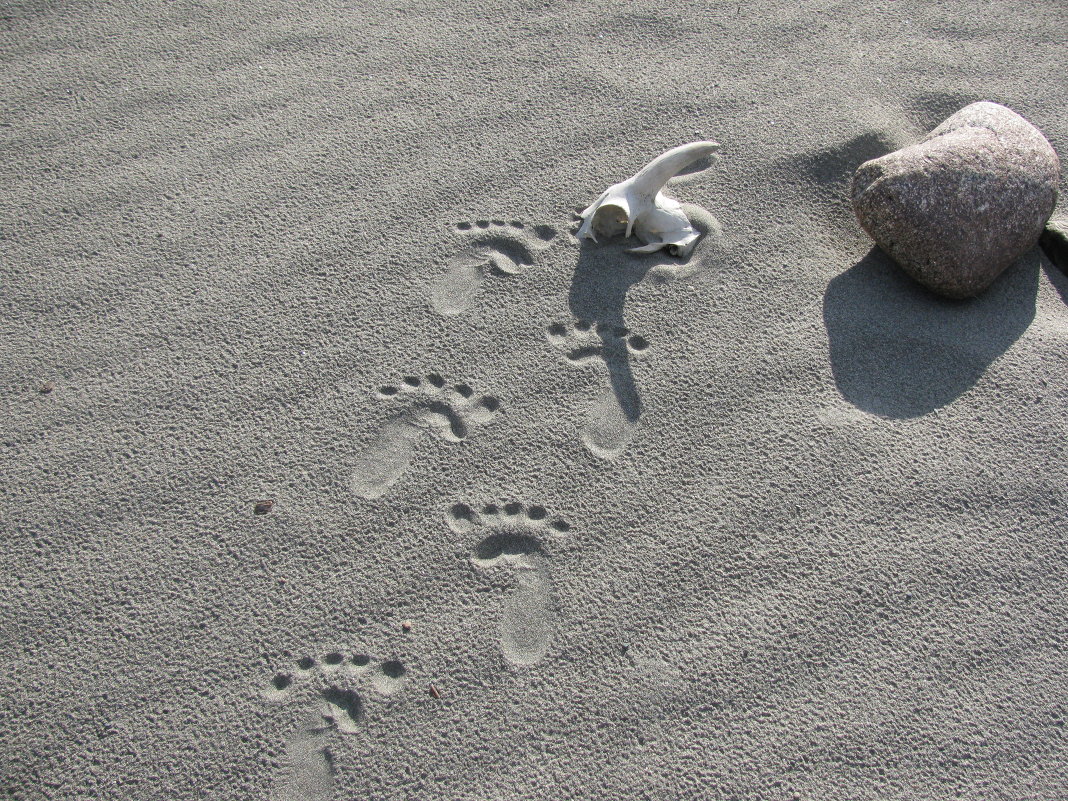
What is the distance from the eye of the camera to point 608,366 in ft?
5.91

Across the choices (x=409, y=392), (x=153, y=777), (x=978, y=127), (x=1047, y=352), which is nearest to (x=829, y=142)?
(x=978, y=127)

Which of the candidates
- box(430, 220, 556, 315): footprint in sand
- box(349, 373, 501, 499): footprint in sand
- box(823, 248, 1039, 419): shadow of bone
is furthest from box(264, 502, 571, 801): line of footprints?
box(823, 248, 1039, 419): shadow of bone

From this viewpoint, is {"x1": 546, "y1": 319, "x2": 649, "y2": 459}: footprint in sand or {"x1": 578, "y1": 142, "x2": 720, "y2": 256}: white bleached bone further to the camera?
{"x1": 578, "y1": 142, "x2": 720, "y2": 256}: white bleached bone

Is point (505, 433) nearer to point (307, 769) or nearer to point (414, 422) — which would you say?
point (414, 422)

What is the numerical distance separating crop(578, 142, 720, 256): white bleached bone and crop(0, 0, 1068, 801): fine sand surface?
2.0 inches

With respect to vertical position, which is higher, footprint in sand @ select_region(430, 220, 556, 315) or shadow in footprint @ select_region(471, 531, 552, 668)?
footprint in sand @ select_region(430, 220, 556, 315)

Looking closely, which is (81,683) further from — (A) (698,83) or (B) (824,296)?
(A) (698,83)

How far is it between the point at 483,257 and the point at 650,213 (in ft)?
1.33

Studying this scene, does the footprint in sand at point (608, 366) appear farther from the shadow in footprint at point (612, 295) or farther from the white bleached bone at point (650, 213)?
the white bleached bone at point (650, 213)

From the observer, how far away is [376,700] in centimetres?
140

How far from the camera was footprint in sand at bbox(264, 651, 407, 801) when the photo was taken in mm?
1326

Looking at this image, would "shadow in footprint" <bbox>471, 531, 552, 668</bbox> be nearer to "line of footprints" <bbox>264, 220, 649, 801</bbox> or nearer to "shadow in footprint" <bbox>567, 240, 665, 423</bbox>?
"line of footprints" <bbox>264, 220, 649, 801</bbox>

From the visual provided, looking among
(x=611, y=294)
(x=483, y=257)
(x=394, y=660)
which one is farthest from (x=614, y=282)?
(x=394, y=660)

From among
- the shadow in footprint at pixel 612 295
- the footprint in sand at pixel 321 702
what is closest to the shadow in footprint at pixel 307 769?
the footprint in sand at pixel 321 702
